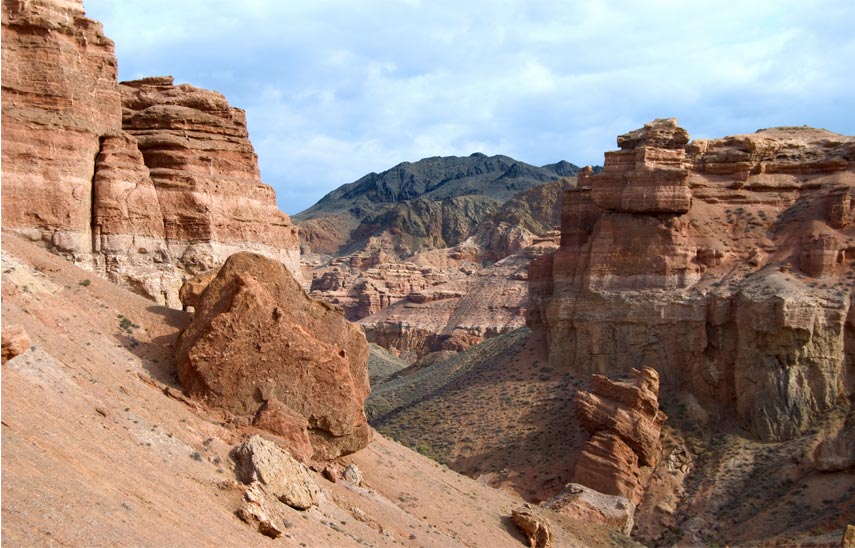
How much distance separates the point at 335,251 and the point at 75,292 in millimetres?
166913

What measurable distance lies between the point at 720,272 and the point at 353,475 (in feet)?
91.0

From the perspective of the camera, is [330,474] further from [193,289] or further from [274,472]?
[193,289]

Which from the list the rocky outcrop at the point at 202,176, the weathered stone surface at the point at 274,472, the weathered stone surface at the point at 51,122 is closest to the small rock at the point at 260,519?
the weathered stone surface at the point at 274,472

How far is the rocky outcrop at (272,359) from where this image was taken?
2031 cm

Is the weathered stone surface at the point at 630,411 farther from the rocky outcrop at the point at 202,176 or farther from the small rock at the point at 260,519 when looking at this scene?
the small rock at the point at 260,519

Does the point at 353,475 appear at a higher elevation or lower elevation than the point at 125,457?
lower

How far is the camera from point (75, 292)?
21.3 m

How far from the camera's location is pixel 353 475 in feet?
76.6

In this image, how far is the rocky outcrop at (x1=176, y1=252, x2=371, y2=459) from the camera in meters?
20.3

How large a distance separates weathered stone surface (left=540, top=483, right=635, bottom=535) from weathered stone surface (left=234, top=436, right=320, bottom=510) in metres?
16.0

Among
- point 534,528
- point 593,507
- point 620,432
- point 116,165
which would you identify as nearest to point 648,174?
point 620,432

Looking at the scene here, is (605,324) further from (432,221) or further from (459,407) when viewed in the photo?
(432,221)

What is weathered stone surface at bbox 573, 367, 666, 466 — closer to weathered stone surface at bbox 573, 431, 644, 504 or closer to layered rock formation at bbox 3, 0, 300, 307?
weathered stone surface at bbox 573, 431, 644, 504

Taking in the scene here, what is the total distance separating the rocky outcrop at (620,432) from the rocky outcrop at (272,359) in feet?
61.3
